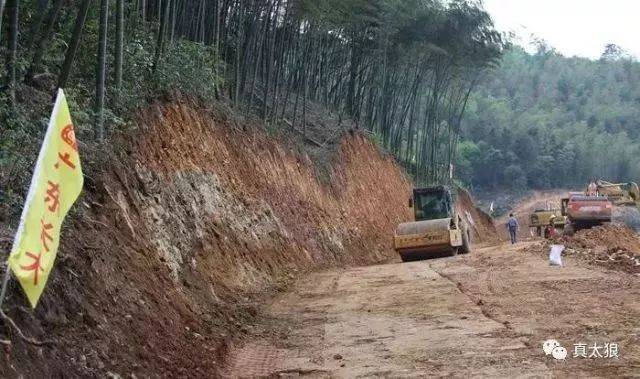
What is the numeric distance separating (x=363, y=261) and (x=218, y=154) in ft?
29.6

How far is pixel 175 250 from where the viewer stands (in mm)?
10547

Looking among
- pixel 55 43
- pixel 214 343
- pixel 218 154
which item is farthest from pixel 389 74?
pixel 214 343

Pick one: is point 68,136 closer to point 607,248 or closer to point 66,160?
point 66,160

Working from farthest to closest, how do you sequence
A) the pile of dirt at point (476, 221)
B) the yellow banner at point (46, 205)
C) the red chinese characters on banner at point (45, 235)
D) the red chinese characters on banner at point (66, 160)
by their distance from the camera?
the pile of dirt at point (476, 221) < the red chinese characters on banner at point (66, 160) < the red chinese characters on banner at point (45, 235) < the yellow banner at point (46, 205)

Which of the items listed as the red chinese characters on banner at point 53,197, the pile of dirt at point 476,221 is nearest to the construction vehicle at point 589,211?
the pile of dirt at point 476,221

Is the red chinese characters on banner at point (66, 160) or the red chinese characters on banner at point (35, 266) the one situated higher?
the red chinese characters on banner at point (66, 160)

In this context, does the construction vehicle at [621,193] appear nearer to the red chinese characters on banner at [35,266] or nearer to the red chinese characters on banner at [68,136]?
the red chinese characters on banner at [68,136]

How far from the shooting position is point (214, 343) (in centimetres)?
820

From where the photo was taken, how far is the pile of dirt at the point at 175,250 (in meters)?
6.03

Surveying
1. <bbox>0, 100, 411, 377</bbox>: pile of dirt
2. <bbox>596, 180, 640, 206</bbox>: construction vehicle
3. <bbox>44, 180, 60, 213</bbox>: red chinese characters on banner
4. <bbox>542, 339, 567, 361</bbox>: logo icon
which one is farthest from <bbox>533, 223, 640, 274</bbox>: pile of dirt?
<bbox>44, 180, 60, 213</bbox>: red chinese characters on banner

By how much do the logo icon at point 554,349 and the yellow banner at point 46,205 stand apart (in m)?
4.39

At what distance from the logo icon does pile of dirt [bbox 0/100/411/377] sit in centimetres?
311

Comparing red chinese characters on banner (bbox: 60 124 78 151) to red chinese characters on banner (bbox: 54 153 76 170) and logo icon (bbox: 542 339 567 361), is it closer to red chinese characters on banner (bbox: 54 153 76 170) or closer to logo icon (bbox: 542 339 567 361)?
red chinese characters on banner (bbox: 54 153 76 170)

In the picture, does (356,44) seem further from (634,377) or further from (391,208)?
(634,377)
